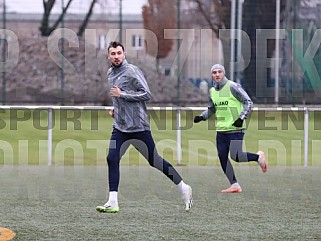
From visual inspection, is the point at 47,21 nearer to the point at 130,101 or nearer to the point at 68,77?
the point at 68,77

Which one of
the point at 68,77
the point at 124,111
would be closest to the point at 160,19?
the point at 68,77

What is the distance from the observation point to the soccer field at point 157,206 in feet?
25.6

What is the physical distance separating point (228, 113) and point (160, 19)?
13319mm

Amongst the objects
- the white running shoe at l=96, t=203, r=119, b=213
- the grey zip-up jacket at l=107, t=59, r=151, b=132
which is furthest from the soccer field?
the grey zip-up jacket at l=107, t=59, r=151, b=132

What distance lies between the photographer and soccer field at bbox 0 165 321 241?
782 centimetres

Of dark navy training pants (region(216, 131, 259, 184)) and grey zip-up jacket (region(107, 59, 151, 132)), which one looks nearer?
grey zip-up jacket (region(107, 59, 151, 132))

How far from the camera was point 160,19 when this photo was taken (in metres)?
24.1

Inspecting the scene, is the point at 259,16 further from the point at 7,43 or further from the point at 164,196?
the point at 164,196

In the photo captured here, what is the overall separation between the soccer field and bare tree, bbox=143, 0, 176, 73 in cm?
998

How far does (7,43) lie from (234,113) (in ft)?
42.1

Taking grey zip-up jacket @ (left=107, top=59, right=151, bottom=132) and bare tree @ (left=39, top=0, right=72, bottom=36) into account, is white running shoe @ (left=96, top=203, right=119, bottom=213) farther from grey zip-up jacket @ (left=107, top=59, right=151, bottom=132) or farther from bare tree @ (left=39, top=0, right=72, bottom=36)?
bare tree @ (left=39, top=0, right=72, bottom=36)

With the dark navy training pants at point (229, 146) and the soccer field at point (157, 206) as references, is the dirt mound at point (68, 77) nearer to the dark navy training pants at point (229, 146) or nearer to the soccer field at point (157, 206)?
the soccer field at point (157, 206)

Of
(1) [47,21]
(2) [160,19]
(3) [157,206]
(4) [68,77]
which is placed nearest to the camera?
(3) [157,206]

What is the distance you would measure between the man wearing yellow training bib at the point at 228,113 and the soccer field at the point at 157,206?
0.50 m
